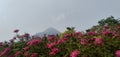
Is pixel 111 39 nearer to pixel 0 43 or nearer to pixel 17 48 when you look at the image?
pixel 17 48

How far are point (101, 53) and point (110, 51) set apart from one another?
32 centimetres

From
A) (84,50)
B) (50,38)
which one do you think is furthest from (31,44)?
(84,50)

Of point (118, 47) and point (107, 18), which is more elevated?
point (107, 18)

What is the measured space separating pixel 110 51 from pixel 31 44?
263 centimetres

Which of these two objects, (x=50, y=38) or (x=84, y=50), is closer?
(x=84, y=50)

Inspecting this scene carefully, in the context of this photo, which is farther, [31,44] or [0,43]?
[0,43]

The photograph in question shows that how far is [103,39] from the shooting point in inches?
374

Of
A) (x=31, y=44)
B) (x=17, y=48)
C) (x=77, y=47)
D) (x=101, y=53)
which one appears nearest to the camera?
(x=101, y=53)

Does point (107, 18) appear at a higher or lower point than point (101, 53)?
higher

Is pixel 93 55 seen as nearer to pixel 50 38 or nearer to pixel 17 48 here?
pixel 50 38

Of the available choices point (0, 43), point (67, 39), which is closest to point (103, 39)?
point (67, 39)

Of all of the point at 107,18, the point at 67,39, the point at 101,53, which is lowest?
the point at 101,53

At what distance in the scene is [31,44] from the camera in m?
10.9

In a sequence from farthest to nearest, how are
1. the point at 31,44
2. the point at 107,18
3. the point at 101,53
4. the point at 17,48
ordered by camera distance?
the point at 107,18 → the point at 17,48 → the point at 31,44 → the point at 101,53
